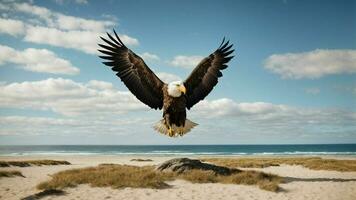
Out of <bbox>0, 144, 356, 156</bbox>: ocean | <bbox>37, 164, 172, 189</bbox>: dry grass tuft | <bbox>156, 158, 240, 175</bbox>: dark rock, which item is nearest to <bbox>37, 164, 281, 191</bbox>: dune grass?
<bbox>37, 164, 172, 189</bbox>: dry grass tuft

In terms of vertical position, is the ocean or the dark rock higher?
the ocean

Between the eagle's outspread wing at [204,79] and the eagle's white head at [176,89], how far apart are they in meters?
0.99

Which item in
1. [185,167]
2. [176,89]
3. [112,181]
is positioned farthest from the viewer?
[185,167]

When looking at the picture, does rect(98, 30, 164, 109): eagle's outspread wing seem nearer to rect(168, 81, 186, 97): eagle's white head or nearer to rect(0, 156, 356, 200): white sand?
rect(168, 81, 186, 97): eagle's white head

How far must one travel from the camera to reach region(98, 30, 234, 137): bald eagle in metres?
9.17

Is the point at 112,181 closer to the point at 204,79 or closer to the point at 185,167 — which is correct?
the point at 185,167

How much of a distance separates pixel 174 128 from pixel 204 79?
1.74 m

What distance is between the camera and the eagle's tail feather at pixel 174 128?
8.41 meters

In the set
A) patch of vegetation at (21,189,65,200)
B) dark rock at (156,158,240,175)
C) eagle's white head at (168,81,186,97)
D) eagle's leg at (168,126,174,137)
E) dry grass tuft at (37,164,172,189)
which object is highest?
eagle's white head at (168,81,186,97)

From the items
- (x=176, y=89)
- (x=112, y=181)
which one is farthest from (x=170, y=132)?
(x=112, y=181)

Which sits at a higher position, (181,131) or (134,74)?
(134,74)

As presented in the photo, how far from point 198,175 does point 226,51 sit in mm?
6394

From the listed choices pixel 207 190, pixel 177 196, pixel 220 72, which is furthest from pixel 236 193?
pixel 220 72

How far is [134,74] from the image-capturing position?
9477mm
